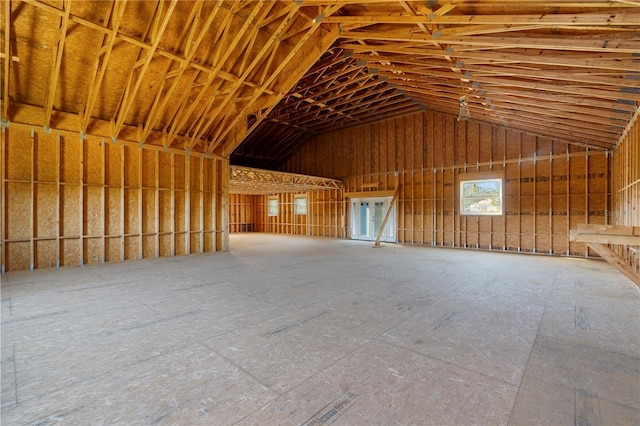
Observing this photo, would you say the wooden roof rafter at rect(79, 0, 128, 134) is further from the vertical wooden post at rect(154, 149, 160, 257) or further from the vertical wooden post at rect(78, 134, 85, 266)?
the vertical wooden post at rect(154, 149, 160, 257)

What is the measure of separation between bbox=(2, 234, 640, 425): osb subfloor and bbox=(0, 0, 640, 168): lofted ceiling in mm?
4043

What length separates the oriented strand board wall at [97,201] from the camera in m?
7.49

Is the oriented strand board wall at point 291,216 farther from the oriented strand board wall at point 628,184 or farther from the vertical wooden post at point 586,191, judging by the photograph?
the oriented strand board wall at point 628,184

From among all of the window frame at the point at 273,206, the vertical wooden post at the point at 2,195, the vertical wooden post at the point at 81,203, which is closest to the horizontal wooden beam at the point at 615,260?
the vertical wooden post at the point at 81,203

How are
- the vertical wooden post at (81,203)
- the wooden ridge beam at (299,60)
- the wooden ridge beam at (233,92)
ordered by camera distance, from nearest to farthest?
the wooden ridge beam at (233,92), the wooden ridge beam at (299,60), the vertical wooden post at (81,203)

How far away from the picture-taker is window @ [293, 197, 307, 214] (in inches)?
757

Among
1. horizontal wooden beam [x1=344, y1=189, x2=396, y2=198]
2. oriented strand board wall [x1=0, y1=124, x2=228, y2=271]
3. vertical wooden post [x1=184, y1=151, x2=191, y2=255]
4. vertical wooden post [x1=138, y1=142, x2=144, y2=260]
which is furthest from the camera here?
horizontal wooden beam [x1=344, y1=189, x2=396, y2=198]

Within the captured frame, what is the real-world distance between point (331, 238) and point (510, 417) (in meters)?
15.1

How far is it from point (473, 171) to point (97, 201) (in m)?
13.8

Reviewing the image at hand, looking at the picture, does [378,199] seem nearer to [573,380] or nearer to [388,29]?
[388,29]

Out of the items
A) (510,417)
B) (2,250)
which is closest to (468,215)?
(510,417)

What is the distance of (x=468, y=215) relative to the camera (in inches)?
491

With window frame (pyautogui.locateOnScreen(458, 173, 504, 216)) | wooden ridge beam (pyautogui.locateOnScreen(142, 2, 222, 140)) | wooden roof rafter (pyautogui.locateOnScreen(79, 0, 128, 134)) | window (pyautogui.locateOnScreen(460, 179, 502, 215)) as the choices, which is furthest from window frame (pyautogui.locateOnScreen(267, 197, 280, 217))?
wooden roof rafter (pyautogui.locateOnScreen(79, 0, 128, 134))

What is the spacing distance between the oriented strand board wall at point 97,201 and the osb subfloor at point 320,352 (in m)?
1.99
